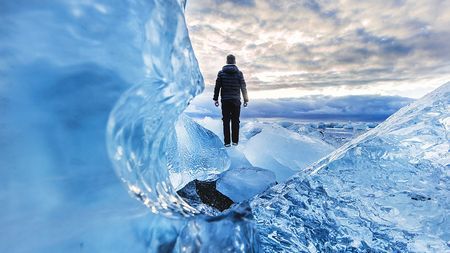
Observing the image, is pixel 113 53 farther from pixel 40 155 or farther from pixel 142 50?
pixel 40 155

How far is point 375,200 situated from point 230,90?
160 inches

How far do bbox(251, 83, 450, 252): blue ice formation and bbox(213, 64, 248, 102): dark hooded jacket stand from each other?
3769 mm

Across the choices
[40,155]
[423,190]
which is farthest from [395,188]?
[40,155]

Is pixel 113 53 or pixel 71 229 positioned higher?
pixel 113 53

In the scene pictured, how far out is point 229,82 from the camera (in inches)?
201

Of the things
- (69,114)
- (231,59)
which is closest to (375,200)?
(69,114)

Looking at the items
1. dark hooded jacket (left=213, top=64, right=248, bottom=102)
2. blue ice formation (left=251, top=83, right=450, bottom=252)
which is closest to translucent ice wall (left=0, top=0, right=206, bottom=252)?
blue ice formation (left=251, top=83, right=450, bottom=252)

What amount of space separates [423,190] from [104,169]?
128 centimetres

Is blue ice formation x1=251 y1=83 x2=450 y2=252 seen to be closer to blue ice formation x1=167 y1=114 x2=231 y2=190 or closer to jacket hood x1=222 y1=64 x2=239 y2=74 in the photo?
blue ice formation x1=167 y1=114 x2=231 y2=190

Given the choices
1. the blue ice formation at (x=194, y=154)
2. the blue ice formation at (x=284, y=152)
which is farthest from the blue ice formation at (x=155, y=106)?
the blue ice formation at (x=284, y=152)

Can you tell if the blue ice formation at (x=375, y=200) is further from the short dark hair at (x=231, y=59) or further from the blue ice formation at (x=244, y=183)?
the short dark hair at (x=231, y=59)

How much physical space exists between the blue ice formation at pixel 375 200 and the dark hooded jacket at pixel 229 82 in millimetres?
3769

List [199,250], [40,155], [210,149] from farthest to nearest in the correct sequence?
1. [210,149]
2. [199,250]
3. [40,155]

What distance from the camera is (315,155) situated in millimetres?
3527
